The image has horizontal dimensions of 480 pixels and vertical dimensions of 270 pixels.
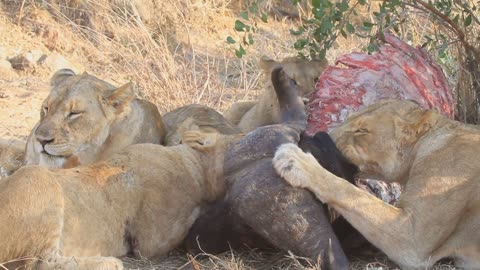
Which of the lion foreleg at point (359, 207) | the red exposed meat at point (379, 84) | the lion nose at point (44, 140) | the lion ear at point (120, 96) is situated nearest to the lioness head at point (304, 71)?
the red exposed meat at point (379, 84)

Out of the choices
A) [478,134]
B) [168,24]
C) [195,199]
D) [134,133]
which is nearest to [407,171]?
[478,134]

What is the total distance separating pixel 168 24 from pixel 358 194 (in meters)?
7.09

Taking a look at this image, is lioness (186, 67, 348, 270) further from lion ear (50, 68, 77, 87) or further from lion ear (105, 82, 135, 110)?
lion ear (50, 68, 77, 87)

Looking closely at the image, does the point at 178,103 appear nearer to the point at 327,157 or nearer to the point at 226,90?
the point at 226,90

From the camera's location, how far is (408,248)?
15.0 feet

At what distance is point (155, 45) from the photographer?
27.0 ft

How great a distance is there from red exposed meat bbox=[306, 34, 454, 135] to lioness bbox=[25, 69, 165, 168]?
3.71 feet

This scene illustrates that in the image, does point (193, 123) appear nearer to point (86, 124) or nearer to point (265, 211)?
point (86, 124)

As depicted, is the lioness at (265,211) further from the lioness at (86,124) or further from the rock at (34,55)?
the rock at (34,55)

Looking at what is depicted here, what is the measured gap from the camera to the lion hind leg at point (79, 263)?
4.29 metres

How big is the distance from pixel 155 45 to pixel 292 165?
3.84 metres

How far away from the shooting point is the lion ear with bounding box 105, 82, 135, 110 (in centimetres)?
606

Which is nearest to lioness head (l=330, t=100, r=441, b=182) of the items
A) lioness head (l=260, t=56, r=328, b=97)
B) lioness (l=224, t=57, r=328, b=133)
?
lioness (l=224, t=57, r=328, b=133)

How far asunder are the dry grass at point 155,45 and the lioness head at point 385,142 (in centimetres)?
70
